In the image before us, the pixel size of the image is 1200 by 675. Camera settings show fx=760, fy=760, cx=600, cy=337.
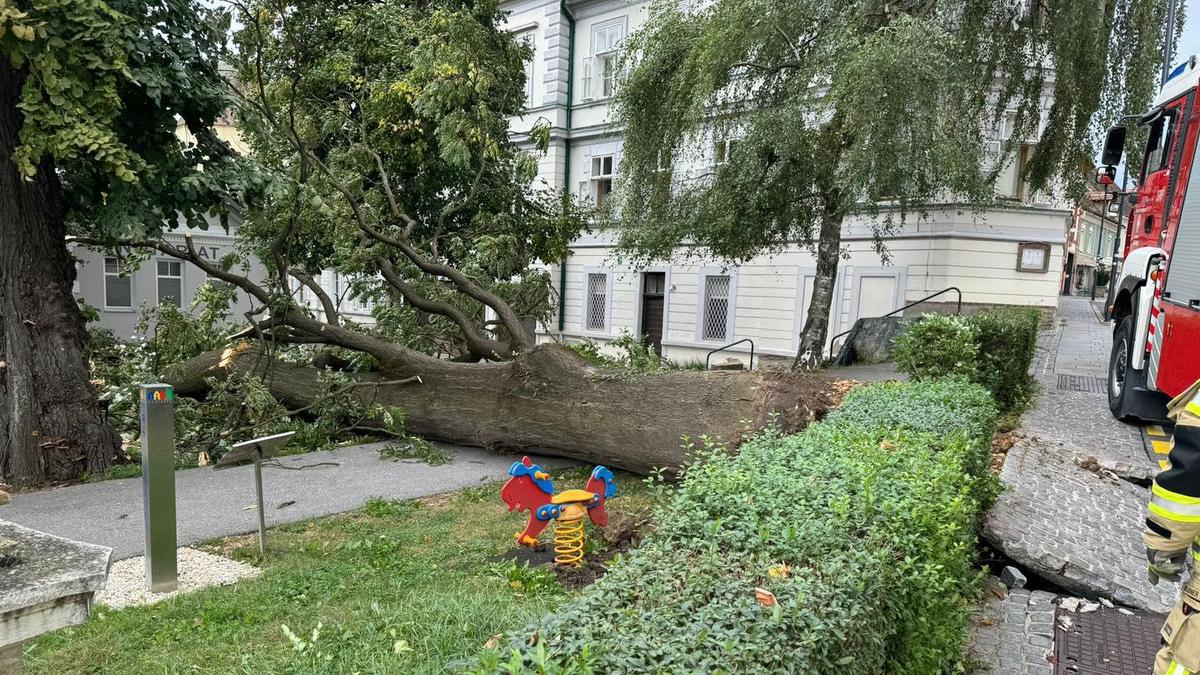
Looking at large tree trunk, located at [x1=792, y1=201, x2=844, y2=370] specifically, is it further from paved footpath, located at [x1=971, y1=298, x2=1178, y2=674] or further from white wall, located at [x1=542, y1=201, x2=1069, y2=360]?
paved footpath, located at [x1=971, y1=298, x2=1178, y2=674]

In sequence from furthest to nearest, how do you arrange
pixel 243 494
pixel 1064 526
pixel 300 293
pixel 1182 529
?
pixel 300 293
pixel 243 494
pixel 1064 526
pixel 1182 529

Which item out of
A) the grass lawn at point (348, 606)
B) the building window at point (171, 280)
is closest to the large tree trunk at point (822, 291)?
the grass lawn at point (348, 606)

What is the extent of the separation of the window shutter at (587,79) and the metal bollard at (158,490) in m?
19.8

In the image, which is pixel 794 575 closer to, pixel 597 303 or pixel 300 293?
pixel 597 303

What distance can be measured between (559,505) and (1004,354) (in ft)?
19.1

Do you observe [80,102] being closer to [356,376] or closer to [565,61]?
[356,376]

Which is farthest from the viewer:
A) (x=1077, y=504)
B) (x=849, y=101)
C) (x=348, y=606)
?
(x=849, y=101)

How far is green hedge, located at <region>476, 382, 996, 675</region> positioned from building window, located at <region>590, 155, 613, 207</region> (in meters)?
19.0

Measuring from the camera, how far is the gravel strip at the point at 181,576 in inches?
174

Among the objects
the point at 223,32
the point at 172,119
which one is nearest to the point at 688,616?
the point at 172,119

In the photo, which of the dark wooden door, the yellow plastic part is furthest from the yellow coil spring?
the dark wooden door

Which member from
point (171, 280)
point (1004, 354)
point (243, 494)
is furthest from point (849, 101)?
point (171, 280)

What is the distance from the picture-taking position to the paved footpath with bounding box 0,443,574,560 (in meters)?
5.78

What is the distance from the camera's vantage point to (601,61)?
22.5 m
